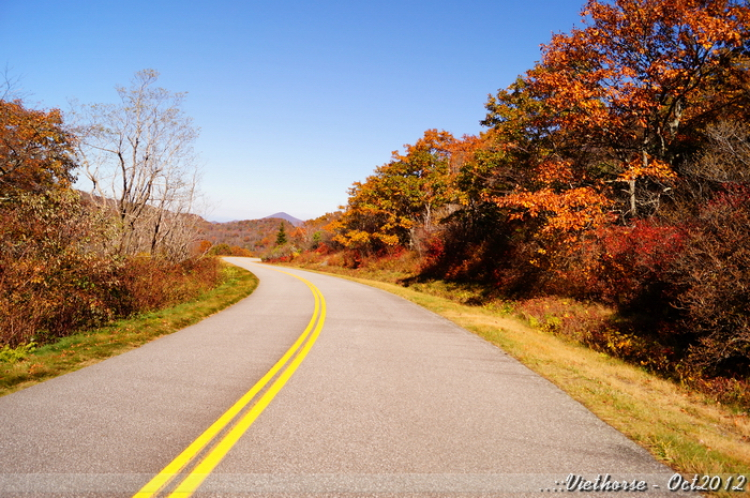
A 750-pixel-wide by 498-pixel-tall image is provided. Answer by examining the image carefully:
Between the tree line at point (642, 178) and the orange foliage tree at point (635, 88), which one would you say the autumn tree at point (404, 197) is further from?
the orange foliage tree at point (635, 88)

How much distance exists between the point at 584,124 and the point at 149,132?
54.1 ft

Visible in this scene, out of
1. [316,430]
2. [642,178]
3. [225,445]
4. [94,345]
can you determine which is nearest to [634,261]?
[642,178]

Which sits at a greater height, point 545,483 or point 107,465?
point 545,483

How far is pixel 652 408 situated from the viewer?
5172 millimetres

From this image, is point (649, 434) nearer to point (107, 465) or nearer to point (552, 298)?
point (107, 465)

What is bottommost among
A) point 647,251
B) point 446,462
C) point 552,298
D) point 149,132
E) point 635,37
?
point 446,462

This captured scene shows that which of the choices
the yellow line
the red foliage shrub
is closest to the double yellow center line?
the yellow line

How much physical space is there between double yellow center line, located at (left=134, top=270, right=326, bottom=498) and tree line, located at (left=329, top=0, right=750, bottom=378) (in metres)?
7.65

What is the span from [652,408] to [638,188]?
43.0ft

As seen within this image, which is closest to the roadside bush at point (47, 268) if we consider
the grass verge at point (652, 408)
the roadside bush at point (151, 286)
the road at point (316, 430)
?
the roadside bush at point (151, 286)

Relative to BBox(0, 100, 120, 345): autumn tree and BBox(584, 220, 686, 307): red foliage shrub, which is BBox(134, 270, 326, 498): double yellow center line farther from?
BBox(584, 220, 686, 307): red foliage shrub

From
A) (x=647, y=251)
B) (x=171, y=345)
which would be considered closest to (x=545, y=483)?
(x=171, y=345)

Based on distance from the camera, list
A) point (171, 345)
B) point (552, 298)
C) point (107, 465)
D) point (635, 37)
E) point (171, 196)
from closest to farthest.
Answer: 1. point (107, 465)
2. point (171, 345)
3. point (635, 37)
4. point (552, 298)
5. point (171, 196)

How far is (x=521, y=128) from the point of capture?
Result: 1706cm
